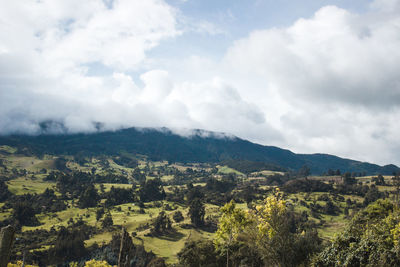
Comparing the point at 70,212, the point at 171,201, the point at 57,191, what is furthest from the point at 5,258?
the point at 57,191

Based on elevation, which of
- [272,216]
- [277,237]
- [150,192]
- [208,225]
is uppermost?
[272,216]

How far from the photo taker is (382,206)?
62.7 m

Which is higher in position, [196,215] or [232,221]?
[232,221]

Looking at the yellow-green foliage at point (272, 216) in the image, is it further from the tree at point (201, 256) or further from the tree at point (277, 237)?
the tree at point (201, 256)

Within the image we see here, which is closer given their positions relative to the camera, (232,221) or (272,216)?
(272,216)

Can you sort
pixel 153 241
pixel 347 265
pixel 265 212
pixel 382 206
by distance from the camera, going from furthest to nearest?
pixel 153 241
pixel 382 206
pixel 265 212
pixel 347 265

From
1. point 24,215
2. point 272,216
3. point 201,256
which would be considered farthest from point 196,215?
point 272,216

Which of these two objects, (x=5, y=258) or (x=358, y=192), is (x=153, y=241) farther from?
(x=358, y=192)

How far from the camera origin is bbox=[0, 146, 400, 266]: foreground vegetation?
2680 cm

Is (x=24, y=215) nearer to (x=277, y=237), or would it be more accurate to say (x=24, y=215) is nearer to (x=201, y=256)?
(x=201, y=256)

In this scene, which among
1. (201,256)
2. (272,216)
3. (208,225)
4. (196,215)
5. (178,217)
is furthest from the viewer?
(178,217)

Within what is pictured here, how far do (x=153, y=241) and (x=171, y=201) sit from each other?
70.7 m

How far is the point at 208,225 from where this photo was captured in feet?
414

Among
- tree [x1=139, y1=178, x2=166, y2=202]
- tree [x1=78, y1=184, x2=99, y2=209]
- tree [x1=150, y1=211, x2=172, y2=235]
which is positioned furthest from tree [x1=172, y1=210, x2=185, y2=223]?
tree [x1=78, y1=184, x2=99, y2=209]
